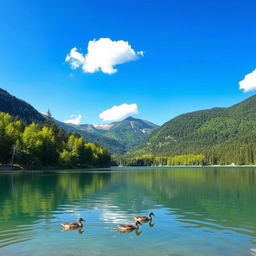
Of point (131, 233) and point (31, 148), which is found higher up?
point (31, 148)

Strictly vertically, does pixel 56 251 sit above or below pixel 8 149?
below

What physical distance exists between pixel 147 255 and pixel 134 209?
18576 millimetres

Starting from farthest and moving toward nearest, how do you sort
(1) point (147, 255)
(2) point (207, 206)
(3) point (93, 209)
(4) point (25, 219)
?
(2) point (207, 206) → (3) point (93, 209) → (4) point (25, 219) → (1) point (147, 255)

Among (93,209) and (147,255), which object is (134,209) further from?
(147,255)

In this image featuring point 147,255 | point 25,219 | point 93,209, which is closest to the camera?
point 147,255

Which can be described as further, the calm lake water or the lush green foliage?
the lush green foliage

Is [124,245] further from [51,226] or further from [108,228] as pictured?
[51,226]

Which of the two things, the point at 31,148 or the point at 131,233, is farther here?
the point at 31,148

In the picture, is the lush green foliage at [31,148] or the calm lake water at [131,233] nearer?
the calm lake water at [131,233]

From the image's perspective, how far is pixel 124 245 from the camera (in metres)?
22.1

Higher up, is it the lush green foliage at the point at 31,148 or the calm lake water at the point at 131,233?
the lush green foliage at the point at 31,148

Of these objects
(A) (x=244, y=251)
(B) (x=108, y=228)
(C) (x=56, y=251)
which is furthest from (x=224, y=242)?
(C) (x=56, y=251)

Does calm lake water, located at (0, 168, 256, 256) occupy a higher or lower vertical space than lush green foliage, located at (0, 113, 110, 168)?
lower

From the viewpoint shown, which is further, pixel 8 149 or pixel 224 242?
pixel 8 149
